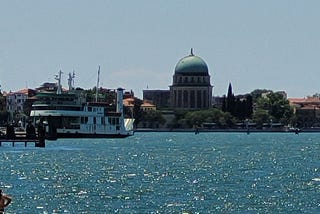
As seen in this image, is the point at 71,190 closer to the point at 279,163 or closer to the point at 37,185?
the point at 37,185

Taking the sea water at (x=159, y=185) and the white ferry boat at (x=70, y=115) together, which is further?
the white ferry boat at (x=70, y=115)

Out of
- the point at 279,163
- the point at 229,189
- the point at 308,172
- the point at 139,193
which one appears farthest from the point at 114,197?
the point at 279,163

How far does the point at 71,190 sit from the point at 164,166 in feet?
95.3

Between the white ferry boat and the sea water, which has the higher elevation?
the white ferry boat

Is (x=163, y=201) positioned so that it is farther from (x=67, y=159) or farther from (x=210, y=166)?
(x=67, y=159)

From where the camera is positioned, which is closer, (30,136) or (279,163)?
(279,163)

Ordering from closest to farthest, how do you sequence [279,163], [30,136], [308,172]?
[308,172], [279,163], [30,136]

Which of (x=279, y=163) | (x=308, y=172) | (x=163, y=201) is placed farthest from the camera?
(x=279, y=163)

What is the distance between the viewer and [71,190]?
2579 inches

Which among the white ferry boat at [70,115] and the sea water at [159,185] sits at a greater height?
the white ferry boat at [70,115]

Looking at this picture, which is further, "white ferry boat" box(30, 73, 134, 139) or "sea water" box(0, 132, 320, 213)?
"white ferry boat" box(30, 73, 134, 139)

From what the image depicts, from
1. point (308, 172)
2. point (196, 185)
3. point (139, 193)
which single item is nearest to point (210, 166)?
point (308, 172)

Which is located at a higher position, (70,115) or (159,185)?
(70,115)

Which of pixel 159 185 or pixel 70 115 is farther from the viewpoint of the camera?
pixel 70 115
